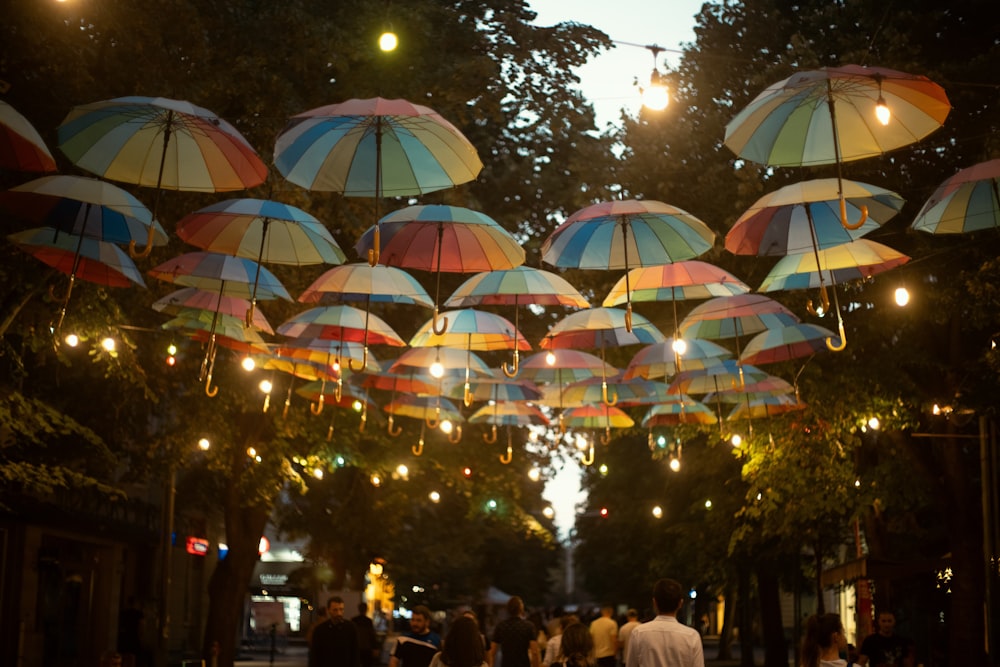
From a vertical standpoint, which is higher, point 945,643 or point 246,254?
point 246,254

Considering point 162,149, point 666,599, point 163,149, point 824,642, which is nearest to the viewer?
point 666,599

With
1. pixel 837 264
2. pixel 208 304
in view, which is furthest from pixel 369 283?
pixel 837 264

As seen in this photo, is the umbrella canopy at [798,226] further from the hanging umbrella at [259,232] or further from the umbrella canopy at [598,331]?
the hanging umbrella at [259,232]

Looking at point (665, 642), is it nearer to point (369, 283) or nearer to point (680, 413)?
point (369, 283)

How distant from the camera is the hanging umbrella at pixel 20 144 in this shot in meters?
9.53

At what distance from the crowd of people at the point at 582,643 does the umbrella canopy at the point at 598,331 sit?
146 inches

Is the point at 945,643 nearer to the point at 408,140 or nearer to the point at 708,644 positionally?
the point at 408,140

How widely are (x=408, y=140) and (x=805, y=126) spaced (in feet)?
11.4

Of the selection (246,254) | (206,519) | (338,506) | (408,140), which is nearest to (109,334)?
(246,254)

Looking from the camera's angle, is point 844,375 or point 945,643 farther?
point 945,643

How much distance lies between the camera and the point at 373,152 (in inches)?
435

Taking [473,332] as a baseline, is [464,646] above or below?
below

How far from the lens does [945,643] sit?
82.1ft

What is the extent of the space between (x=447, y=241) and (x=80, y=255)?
383 cm
